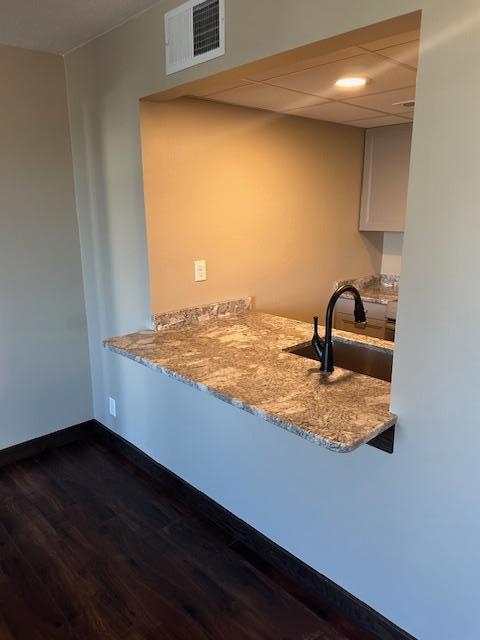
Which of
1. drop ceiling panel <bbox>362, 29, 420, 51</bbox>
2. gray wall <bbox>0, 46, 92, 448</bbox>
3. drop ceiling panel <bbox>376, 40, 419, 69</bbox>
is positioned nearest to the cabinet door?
drop ceiling panel <bbox>376, 40, 419, 69</bbox>

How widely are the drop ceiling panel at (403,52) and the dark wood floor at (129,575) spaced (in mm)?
2132

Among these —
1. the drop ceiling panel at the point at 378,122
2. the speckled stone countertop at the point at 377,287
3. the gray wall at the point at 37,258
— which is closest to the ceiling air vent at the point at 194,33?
the gray wall at the point at 37,258

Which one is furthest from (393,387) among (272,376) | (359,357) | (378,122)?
(378,122)

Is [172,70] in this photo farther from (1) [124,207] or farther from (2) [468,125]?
(2) [468,125]

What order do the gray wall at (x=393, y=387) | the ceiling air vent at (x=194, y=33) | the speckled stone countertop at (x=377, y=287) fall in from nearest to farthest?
the gray wall at (x=393, y=387) < the ceiling air vent at (x=194, y=33) < the speckled stone countertop at (x=377, y=287)

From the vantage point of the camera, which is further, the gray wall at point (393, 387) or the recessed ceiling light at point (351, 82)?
the recessed ceiling light at point (351, 82)

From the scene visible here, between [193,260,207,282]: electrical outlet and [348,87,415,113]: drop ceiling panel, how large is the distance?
1156 mm

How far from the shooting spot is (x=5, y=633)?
1.75m

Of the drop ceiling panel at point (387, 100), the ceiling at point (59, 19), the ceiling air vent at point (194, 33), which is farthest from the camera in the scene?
the drop ceiling panel at point (387, 100)

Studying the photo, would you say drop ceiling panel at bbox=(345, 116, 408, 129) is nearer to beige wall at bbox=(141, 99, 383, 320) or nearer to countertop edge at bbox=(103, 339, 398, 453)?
beige wall at bbox=(141, 99, 383, 320)

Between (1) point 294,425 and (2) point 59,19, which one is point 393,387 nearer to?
(1) point 294,425

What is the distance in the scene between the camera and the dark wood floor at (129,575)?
5.80ft

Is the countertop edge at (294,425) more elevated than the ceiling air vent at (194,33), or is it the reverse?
the ceiling air vent at (194,33)

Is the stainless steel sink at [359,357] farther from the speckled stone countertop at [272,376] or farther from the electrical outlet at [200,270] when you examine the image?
the electrical outlet at [200,270]
